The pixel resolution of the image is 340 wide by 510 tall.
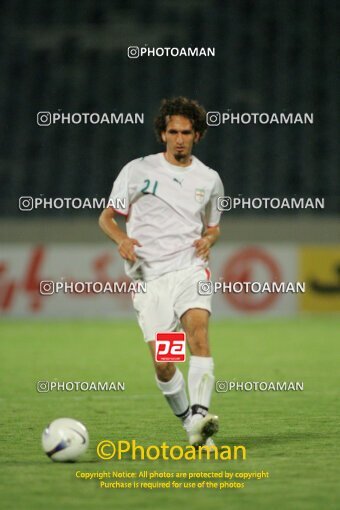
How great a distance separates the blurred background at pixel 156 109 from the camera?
58.8ft

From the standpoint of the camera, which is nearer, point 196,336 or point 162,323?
point 196,336

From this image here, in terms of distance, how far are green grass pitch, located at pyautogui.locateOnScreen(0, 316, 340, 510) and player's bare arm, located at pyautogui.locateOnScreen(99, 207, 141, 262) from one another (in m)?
0.98

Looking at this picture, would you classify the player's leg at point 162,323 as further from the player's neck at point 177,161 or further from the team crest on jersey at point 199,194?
the player's neck at point 177,161

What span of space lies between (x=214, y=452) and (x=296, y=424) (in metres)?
1.33

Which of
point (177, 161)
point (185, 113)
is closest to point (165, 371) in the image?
point (177, 161)

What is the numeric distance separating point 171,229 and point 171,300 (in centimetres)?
38

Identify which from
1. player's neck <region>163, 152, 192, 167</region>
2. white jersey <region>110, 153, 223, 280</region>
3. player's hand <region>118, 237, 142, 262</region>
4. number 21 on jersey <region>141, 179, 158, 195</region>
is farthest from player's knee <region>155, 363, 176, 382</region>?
player's neck <region>163, 152, 192, 167</region>

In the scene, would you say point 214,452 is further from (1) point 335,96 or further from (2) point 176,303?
(1) point 335,96

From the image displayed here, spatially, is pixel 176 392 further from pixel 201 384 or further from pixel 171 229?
pixel 171 229

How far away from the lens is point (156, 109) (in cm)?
2144

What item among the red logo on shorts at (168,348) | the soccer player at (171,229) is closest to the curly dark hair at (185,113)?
the soccer player at (171,229)

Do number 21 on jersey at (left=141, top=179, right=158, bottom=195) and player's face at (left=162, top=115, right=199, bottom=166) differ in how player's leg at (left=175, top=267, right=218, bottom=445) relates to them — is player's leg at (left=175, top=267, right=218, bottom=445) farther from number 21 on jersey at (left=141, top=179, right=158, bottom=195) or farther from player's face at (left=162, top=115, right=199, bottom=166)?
player's face at (left=162, top=115, right=199, bottom=166)

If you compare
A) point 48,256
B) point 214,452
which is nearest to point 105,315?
point 48,256

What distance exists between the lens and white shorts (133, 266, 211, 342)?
5941 mm
